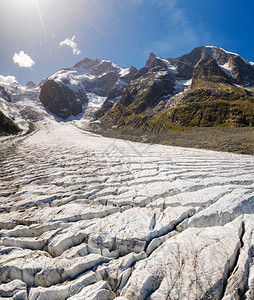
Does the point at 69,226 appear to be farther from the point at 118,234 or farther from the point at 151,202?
the point at 151,202

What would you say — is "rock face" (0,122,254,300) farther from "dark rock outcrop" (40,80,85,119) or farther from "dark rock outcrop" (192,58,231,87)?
"dark rock outcrop" (40,80,85,119)

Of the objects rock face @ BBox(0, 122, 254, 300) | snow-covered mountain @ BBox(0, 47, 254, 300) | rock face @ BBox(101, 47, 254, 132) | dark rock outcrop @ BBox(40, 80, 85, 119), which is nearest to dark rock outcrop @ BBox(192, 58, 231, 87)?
Answer: rock face @ BBox(101, 47, 254, 132)

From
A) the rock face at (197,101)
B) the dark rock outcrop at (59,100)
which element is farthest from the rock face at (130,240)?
the dark rock outcrop at (59,100)

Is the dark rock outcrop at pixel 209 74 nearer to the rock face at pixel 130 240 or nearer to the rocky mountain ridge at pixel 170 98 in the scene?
the rocky mountain ridge at pixel 170 98

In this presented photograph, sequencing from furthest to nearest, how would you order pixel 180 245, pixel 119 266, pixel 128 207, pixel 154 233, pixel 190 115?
pixel 190 115 < pixel 128 207 < pixel 154 233 < pixel 180 245 < pixel 119 266

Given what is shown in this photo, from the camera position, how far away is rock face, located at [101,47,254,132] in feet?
156

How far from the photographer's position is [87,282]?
3453mm

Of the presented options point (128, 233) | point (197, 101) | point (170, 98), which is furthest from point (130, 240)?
point (170, 98)

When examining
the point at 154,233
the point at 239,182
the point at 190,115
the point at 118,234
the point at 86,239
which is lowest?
the point at 86,239

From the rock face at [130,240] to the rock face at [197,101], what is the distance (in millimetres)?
44507

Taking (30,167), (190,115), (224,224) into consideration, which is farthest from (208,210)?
(190,115)

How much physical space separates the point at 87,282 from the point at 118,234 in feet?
4.46

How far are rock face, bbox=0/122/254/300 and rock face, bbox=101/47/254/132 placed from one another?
146 feet

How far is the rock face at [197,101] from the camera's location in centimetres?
4741
